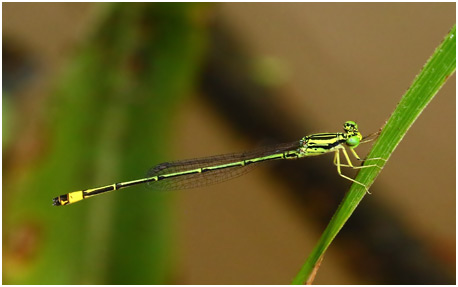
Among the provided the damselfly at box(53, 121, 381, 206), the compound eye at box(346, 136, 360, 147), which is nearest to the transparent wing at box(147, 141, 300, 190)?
the damselfly at box(53, 121, 381, 206)

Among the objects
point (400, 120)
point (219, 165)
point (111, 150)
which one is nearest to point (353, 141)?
point (219, 165)

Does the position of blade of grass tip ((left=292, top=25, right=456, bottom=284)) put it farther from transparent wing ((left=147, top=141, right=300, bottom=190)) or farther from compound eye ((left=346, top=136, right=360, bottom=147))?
transparent wing ((left=147, top=141, right=300, bottom=190))

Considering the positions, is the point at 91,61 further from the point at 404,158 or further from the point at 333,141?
the point at 404,158

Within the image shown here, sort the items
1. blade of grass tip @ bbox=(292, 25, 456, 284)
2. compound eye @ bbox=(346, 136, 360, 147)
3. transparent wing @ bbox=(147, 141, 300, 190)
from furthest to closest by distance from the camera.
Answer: transparent wing @ bbox=(147, 141, 300, 190) < compound eye @ bbox=(346, 136, 360, 147) < blade of grass tip @ bbox=(292, 25, 456, 284)

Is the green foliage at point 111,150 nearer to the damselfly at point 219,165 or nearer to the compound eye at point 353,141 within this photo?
the damselfly at point 219,165

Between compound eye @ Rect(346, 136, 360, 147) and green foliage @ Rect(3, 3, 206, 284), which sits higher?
green foliage @ Rect(3, 3, 206, 284)

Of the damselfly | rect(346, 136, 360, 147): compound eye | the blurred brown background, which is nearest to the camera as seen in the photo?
rect(346, 136, 360, 147): compound eye

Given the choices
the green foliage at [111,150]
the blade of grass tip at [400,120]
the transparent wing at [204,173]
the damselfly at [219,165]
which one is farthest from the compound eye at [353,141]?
the green foliage at [111,150]

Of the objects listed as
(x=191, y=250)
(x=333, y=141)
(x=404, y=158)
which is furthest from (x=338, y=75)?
(x=333, y=141)
